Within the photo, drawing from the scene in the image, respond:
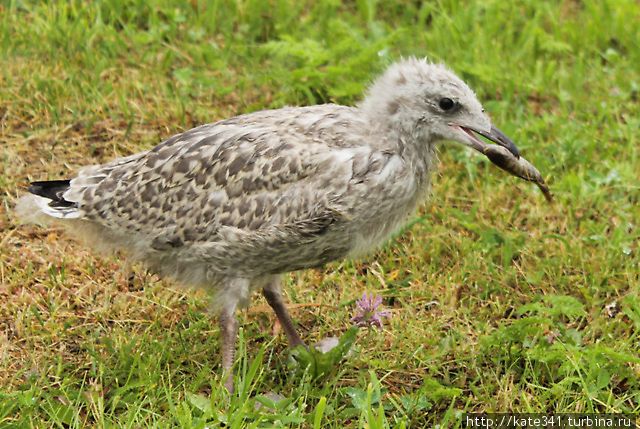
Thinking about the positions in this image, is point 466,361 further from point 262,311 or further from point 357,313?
point 262,311

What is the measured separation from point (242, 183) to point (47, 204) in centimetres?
109

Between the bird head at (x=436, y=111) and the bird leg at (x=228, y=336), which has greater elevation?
the bird head at (x=436, y=111)

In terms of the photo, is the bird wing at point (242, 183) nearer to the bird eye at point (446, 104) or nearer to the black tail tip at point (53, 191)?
the black tail tip at point (53, 191)

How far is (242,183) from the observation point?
4836 millimetres

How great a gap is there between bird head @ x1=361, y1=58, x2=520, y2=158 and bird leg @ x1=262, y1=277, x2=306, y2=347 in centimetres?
106

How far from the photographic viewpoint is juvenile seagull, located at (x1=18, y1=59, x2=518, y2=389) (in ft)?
15.5

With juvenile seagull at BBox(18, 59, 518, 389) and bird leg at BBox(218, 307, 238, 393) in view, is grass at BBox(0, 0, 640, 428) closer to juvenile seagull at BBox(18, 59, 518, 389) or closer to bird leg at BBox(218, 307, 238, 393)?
bird leg at BBox(218, 307, 238, 393)

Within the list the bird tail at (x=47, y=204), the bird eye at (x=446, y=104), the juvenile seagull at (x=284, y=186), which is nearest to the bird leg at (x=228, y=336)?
the juvenile seagull at (x=284, y=186)

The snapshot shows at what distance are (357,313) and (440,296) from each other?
59 cm

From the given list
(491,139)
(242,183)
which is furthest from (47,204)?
(491,139)

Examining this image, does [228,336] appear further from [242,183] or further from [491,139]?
[491,139]

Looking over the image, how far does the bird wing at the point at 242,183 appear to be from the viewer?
4.71m

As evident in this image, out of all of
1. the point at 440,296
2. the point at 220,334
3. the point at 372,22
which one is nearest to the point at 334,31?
the point at 372,22

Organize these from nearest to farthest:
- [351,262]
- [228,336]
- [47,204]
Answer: [228,336], [47,204], [351,262]
